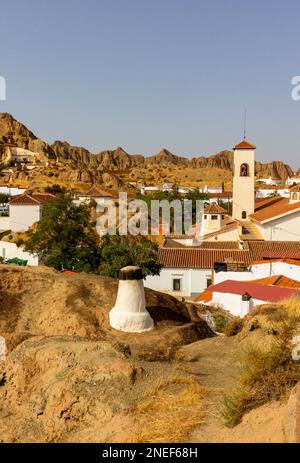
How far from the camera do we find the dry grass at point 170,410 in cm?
548

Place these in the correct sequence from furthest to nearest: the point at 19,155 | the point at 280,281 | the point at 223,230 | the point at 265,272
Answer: the point at 19,155
the point at 223,230
the point at 265,272
the point at 280,281

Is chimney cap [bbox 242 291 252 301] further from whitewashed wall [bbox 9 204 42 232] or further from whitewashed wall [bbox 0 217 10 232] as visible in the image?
whitewashed wall [bbox 0 217 10 232]

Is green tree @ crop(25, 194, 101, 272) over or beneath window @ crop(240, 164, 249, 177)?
beneath

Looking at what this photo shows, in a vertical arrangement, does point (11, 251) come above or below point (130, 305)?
below

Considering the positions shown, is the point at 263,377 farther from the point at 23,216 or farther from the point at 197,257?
the point at 23,216

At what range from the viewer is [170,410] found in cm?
596

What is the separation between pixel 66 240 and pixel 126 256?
14.2 feet

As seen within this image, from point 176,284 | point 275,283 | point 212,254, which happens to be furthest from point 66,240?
point 275,283

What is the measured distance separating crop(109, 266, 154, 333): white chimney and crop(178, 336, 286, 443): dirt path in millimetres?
1176

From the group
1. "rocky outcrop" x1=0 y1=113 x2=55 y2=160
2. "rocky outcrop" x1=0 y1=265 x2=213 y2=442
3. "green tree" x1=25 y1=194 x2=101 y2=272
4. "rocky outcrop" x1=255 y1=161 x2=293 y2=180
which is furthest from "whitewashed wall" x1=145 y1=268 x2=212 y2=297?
"rocky outcrop" x1=255 y1=161 x2=293 y2=180

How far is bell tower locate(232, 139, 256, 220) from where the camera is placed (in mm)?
43938

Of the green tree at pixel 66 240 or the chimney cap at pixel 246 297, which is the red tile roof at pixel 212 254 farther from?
the chimney cap at pixel 246 297

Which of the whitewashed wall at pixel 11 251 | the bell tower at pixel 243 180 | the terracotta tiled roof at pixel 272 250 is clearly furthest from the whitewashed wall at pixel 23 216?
the terracotta tiled roof at pixel 272 250
